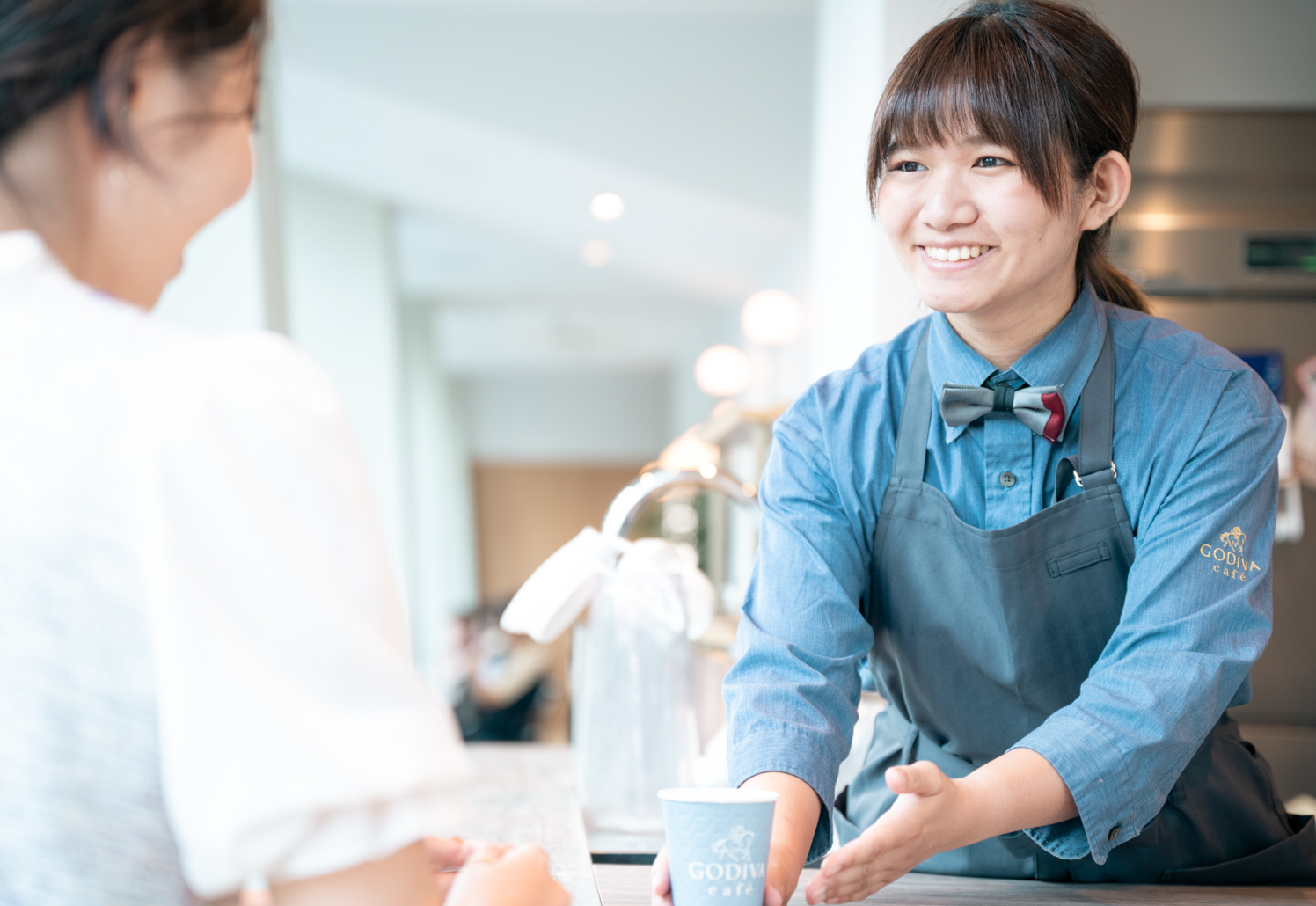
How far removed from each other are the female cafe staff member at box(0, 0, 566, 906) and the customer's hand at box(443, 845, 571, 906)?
134mm

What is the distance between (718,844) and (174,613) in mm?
408

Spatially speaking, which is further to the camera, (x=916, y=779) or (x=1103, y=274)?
(x=1103, y=274)

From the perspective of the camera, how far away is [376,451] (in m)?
6.29

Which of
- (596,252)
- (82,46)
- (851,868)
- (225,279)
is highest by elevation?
(82,46)

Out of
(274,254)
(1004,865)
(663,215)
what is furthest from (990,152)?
(663,215)

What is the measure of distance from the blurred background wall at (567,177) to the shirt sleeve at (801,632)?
2.02 feet

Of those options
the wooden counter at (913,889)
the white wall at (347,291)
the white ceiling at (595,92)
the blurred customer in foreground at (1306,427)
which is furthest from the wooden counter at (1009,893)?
the white wall at (347,291)

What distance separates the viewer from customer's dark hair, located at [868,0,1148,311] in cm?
97

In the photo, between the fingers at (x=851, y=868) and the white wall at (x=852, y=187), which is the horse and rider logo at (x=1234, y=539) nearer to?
the fingers at (x=851, y=868)

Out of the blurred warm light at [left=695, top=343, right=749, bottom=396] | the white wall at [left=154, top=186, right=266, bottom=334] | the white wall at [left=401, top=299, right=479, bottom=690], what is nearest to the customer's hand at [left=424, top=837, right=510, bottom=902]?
the white wall at [left=154, top=186, right=266, bottom=334]

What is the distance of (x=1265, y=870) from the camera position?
39.2 inches

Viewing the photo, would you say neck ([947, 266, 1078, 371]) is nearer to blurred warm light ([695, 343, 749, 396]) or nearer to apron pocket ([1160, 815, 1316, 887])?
apron pocket ([1160, 815, 1316, 887])

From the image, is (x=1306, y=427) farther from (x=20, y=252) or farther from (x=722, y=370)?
(x=20, y=252)

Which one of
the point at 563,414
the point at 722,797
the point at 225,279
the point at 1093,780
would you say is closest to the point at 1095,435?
the point at 1093,780
